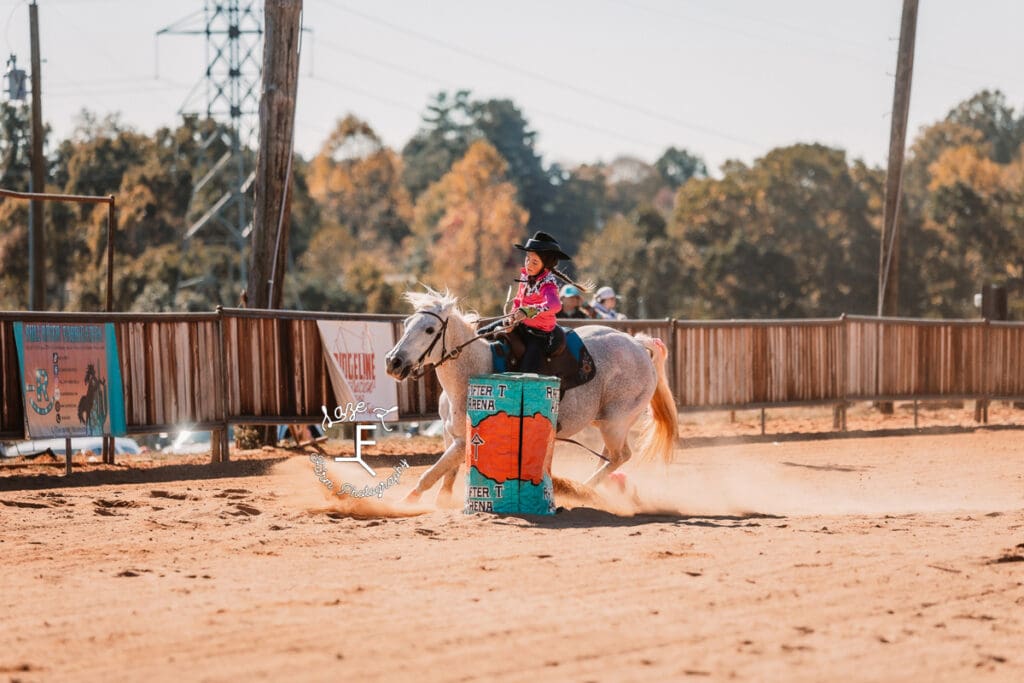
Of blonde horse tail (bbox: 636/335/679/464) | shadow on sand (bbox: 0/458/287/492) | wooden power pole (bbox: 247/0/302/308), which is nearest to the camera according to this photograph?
blonde horse tail (bbox: 636/335/679/464)

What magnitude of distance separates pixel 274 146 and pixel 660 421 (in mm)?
7658

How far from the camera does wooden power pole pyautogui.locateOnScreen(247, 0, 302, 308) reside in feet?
61.5

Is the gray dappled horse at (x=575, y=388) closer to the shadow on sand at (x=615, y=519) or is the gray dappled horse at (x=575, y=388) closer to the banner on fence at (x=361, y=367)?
the shadow on sand at (x=615, y=519)

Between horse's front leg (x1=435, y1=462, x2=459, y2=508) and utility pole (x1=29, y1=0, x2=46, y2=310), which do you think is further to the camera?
utility pole (x1=29, y1=0, x2=46, y2=310)

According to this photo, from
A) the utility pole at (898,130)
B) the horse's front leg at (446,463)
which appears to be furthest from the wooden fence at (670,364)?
the horse's front leg at (446,463)

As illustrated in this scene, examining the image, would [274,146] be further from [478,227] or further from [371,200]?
[371,200]

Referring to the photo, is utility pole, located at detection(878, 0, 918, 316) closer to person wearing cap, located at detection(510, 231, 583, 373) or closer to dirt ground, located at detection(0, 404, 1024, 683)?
dirt ground, located at detection(0, 404, 1024, 683)

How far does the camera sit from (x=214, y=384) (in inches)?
664

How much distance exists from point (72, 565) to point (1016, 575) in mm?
6081

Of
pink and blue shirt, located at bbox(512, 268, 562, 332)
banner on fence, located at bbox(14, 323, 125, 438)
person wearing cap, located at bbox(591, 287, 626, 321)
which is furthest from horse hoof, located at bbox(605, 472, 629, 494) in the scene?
person wearing cap, located at bbox(591, 287, 626, 321)

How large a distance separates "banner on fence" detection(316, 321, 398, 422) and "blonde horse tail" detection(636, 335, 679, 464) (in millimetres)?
4594

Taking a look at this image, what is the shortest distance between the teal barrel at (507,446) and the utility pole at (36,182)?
17278mm

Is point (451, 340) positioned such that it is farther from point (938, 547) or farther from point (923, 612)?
point (923, 612)

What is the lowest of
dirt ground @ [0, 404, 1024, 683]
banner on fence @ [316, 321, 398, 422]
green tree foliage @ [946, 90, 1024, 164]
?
dirt ground @ [0, 404, 1024, 683]
